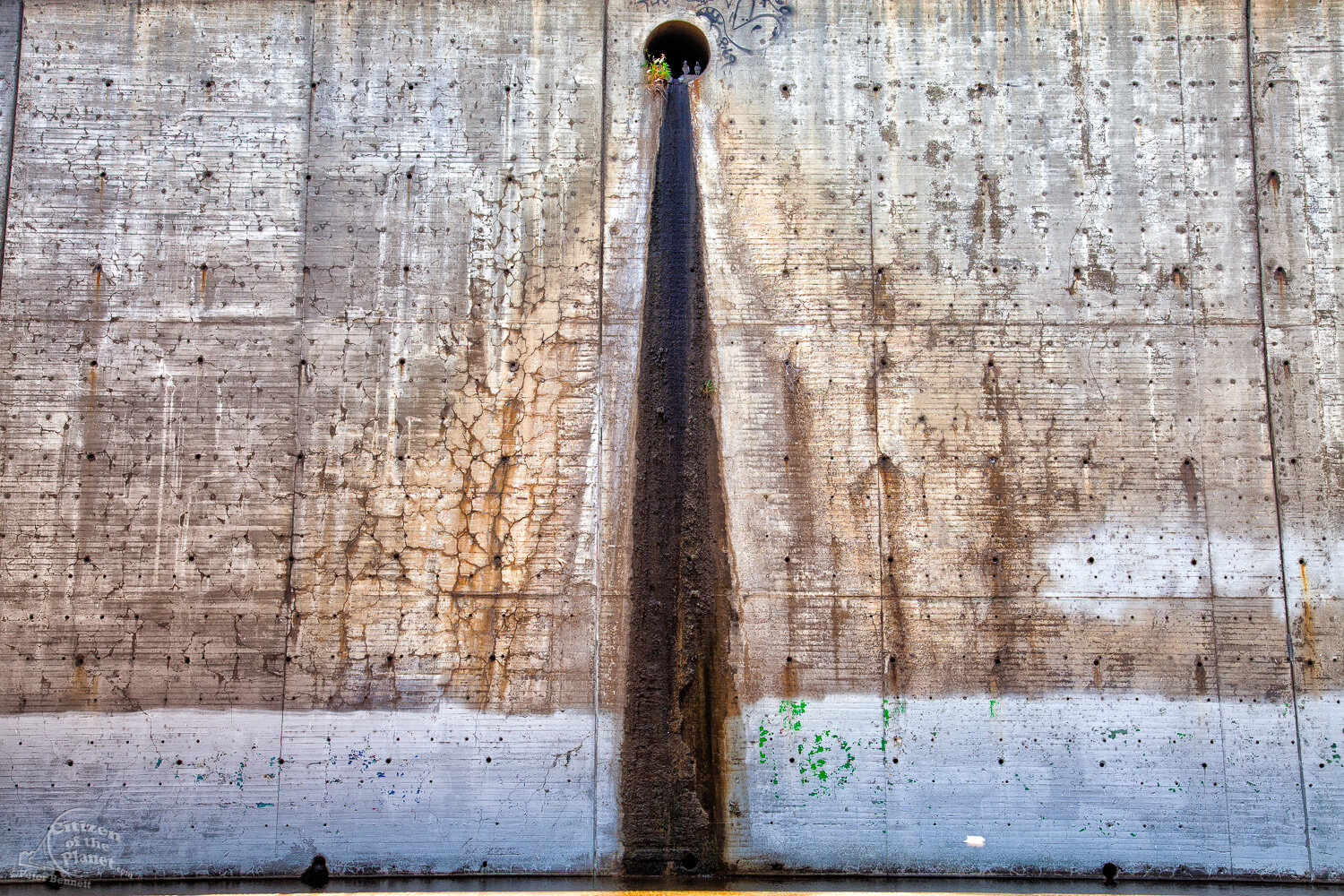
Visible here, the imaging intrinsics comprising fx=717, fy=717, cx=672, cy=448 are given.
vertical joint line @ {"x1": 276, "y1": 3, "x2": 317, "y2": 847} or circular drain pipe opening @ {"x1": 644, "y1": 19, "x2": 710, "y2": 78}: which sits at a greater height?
circular drain pipe opening @ {"x1": 644, "y1": 19, "x2": 710, "y2": 78}

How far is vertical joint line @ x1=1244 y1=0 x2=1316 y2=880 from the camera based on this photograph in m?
4.78

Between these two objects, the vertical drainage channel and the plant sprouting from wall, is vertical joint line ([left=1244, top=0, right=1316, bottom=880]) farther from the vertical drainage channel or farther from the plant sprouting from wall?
the plant sprouting from wall

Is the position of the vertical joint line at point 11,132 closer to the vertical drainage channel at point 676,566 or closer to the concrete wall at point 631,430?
the concrete wall at point 631,430

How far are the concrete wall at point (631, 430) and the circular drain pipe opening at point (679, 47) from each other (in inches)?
8.6

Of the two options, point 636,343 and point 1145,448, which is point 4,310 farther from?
point 1145,448

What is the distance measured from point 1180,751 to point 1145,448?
6.71 ft

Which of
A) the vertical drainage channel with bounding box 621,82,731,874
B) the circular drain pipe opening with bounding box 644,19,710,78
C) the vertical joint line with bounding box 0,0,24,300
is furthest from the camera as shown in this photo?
the circular drain pipe opening with bounding box 644,19,710,78

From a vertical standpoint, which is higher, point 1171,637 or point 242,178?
point 242,178

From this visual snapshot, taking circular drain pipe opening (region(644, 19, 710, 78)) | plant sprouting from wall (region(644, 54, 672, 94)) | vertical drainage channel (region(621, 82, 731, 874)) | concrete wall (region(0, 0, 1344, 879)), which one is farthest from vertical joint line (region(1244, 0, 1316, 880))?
plant sprouting from wall (region(644, 54, 672, 94))

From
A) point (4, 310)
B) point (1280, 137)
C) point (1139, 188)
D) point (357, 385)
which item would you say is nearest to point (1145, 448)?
point (1139, 188)

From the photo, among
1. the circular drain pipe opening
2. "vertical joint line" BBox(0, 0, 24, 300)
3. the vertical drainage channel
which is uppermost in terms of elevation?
the circular drain pipe opening

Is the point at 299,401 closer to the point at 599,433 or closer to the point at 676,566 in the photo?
the point at 599,433

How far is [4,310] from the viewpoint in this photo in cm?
511

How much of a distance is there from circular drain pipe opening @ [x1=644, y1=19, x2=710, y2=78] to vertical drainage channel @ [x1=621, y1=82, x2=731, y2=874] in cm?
23
